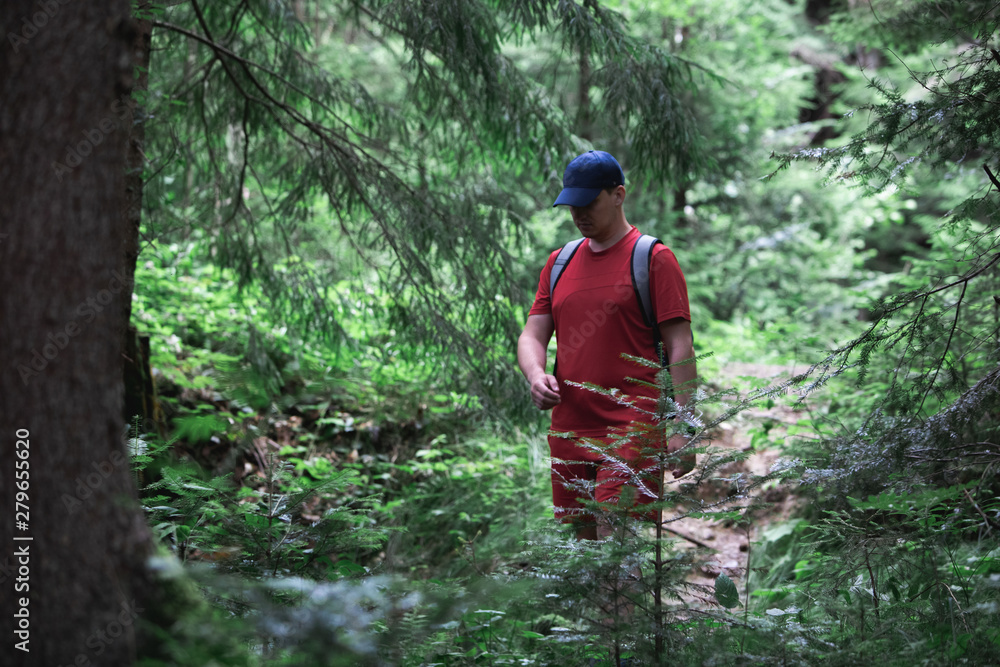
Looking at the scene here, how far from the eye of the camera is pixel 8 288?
1.35 metres

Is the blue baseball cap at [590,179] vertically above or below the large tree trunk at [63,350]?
above

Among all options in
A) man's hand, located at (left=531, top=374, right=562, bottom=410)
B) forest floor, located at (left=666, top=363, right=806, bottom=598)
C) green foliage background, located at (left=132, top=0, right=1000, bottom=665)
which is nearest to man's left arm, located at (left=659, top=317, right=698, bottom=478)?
green foliage background, located at (left=132, top=0, right=1000, bottom=665)

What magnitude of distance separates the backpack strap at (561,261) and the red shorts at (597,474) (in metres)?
0.72

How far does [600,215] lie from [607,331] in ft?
1.67

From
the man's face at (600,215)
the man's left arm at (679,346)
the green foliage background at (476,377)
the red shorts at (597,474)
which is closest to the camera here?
the green foliage background at (476,377)

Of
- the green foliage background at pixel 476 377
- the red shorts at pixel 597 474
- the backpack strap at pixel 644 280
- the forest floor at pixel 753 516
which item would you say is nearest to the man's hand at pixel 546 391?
the red shorts at pixel 597 474

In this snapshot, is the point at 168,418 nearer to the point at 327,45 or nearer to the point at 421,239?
the point at 421,239

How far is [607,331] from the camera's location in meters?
2.78

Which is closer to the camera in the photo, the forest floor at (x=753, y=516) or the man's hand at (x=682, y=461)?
the man's hand at (x=682, y=461)

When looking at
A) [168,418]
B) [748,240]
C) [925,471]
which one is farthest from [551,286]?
[748,240]

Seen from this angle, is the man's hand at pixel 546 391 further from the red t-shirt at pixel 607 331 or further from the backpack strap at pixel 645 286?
the backpack strap at pixel 645 286

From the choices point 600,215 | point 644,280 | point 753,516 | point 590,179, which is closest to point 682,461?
point 644,280

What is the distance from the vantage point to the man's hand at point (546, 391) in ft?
8.90

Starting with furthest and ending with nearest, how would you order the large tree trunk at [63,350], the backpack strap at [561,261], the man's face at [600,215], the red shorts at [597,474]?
the backpack strap at [561,261] < the man's face at [600,215] < the red shorts at [597,474] < the large tree trunk at [63,350]
